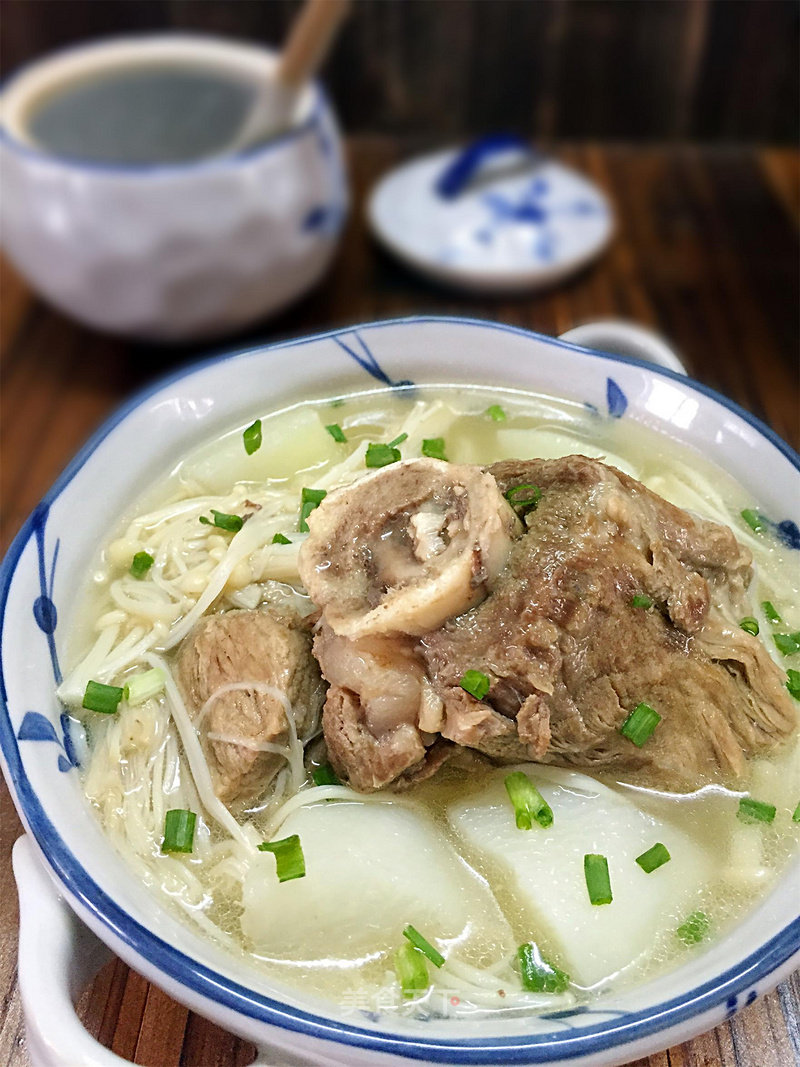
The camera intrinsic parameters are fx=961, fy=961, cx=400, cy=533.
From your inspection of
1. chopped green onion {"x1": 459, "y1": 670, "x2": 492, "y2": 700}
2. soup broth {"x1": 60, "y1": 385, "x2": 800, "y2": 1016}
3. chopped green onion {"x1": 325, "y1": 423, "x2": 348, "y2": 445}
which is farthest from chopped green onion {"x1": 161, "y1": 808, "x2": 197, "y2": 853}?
chopped green onion {"x1": 325, "y1": 423, "x2": 348, "y2": 445}

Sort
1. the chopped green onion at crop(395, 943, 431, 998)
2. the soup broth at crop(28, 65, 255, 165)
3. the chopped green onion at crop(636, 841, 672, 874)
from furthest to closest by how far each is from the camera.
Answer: the soup broth at crop(28, 65, 255, 165) < the chopped green onion at crop(636, 841, 672, 874) < the chopped green onion at crop(395, 943, 431, 998)

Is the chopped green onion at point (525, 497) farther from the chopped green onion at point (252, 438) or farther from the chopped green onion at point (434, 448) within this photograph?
the chopped green onion at point (252, 438)

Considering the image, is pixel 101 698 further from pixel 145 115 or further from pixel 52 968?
pixel 145 115

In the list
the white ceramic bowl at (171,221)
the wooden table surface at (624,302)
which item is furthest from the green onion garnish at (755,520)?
the white ceramic bowl at (171,221)

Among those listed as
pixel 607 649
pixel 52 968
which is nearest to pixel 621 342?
pixel 607 649

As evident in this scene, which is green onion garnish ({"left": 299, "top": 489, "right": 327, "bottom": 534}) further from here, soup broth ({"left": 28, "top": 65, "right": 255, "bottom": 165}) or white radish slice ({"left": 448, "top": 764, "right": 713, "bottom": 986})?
soup broth ({"left": 28, "top": 65, "right": 255, "bottom": 165})

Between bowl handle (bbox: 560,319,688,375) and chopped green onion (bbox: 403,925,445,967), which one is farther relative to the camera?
bowl handle (bbox: 560,319,688,375)

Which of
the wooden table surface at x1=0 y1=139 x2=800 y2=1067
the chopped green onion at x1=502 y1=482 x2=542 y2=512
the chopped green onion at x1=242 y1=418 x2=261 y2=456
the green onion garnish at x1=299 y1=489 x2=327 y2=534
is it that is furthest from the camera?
the wooden table surface at x1=0 y1=139 x2=800 y2=1067
